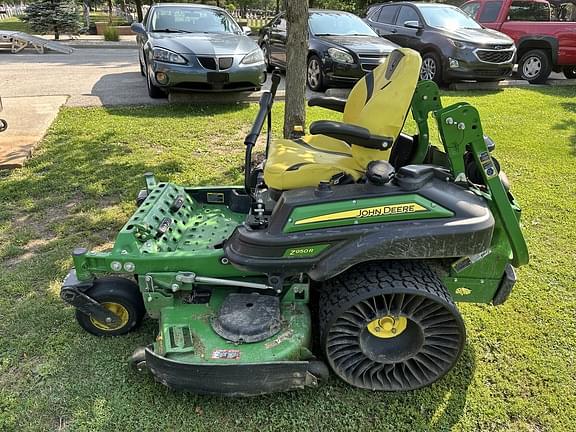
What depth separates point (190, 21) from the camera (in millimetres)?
7910

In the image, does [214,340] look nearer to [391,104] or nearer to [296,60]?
[391,104]

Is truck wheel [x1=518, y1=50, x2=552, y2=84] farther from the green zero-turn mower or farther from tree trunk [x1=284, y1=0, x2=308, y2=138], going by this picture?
the green zero-turn mower

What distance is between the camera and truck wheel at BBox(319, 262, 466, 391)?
233 cm

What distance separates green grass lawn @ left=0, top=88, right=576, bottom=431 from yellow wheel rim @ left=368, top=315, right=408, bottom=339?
12.1 inches

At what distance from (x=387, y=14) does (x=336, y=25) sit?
223 cm

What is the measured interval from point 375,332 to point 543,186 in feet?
11.1

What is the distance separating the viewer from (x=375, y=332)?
8.07 feet

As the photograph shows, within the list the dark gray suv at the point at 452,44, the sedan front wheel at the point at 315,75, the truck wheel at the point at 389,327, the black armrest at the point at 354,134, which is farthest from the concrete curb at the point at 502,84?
the truck wheel at the point at 389,327

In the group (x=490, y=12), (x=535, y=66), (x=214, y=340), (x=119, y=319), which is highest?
(x=490, y=12)

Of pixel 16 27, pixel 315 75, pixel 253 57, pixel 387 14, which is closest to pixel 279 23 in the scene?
pixel 315 75

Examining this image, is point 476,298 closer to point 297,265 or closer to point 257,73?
point 297,265

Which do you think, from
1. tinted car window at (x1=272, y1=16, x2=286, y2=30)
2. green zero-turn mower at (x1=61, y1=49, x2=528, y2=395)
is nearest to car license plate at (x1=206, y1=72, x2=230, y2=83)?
tinted car window at (x1=272, y1=16, x2=286, y2=30)

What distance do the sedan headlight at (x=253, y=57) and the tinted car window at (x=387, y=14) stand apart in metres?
4.21

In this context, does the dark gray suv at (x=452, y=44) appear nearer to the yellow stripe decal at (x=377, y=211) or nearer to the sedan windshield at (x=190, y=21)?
the sedan windshield at (x=190, y=21)
